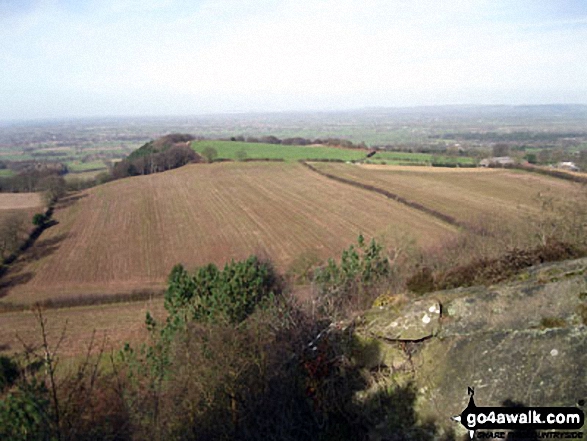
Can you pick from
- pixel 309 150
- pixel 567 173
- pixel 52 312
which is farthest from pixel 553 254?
pixel 309 150

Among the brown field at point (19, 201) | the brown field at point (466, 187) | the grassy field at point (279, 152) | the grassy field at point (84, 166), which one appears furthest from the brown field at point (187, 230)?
the grassy field at point (84, 166)

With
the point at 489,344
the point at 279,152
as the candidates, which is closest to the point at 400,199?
the point at 489,344

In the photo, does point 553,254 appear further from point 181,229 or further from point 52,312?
point 181,229

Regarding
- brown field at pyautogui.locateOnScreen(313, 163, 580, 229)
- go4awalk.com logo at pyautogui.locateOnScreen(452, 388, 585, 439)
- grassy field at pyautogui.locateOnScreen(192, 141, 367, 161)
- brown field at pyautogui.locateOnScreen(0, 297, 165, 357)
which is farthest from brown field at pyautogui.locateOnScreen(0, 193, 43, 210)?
go4awalk.com logo at pyautogui.locateOnScreen(452, 388, 585, 439)

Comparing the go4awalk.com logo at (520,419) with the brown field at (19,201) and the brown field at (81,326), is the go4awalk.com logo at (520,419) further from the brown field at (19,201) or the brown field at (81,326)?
the brown field at (19,201)

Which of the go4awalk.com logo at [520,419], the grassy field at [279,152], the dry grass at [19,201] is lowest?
the dry grass at [19,201]

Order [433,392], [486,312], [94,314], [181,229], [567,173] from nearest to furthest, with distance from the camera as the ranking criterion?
[433,392] → [486,312] → [94,314] → [181,229] → [567,173]

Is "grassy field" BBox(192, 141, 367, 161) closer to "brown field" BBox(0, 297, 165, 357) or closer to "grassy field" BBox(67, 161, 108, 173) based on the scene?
"grassy field" BBox(67, 161, 108, 173)

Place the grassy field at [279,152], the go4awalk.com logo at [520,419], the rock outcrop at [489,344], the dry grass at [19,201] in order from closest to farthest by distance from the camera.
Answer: the go4awalk.com logo at [520,419] → the rock outcrop at [489,344] → the dry grass at [19,201] → the grassy field at [279,152]
